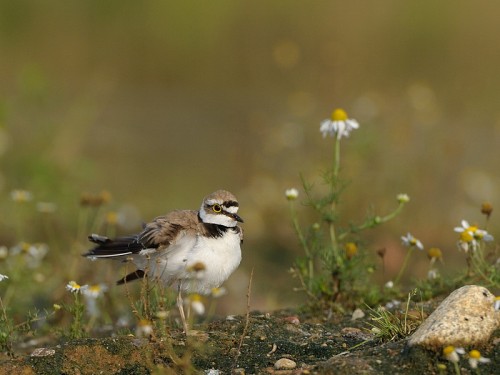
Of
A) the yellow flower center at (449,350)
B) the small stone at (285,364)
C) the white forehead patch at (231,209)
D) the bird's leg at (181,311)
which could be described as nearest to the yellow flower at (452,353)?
the yellow flower center at (449,350)

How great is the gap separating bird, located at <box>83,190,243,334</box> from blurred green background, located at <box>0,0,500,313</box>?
5.34ft

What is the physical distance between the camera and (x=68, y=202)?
9.03 m

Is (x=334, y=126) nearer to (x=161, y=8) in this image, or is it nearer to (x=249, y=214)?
(x=249, y=214)

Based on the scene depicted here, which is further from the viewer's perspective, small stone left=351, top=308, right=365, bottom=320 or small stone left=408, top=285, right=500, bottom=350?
small stone left=351, top=308, right=365, bottom=320

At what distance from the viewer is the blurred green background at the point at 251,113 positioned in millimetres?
9172

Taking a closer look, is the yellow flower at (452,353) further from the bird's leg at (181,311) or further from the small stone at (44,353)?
the small stone at (44,353)

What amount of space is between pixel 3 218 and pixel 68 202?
598 mm

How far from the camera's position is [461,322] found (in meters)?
4.27

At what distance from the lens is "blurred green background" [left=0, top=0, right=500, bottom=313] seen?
9.17 meters

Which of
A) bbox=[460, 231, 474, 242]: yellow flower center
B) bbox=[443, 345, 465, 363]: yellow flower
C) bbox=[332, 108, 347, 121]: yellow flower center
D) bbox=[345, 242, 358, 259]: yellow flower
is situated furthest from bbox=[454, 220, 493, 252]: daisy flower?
bbox=[443, 345, 465, 363]: yellow flower

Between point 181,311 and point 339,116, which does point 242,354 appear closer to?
point 181,311

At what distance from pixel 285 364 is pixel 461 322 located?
914 mm

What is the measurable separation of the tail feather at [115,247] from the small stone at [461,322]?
1881 millimetres

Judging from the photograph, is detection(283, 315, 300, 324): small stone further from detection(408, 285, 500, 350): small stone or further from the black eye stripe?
detection(408, 285, 500, 350): small stone
